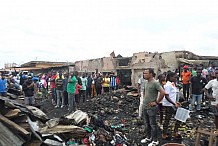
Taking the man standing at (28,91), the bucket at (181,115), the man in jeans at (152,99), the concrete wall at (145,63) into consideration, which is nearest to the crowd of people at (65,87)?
the man standing at (28,91)

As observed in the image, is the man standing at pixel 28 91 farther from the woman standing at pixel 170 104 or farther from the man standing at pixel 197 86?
the man standing at pixel 197 86

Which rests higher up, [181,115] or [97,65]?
[97,65]

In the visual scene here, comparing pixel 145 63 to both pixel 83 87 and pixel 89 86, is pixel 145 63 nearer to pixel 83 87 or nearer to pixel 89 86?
pixel 89 86

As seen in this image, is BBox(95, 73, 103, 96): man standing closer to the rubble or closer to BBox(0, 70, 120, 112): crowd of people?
BBox(0, 70, 120, 112): crowd of people

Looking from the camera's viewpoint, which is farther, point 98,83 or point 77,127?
point 98,83

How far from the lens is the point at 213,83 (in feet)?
22.6

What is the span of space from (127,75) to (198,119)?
9936 millimetres

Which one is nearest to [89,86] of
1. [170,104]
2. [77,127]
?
[170,104]

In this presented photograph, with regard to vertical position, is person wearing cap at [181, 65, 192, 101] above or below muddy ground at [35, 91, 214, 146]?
above

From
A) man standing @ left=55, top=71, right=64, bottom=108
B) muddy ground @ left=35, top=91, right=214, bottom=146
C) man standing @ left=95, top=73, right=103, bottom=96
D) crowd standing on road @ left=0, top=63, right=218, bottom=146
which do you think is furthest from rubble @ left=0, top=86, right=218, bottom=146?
man standing @ left=95, top=73, right=103, bottom=96

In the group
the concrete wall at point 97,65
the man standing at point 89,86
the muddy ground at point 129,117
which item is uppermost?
the concrete wall at point 97,65

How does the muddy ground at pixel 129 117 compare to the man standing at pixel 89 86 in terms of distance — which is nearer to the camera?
the muddy ground at pixel 129 117

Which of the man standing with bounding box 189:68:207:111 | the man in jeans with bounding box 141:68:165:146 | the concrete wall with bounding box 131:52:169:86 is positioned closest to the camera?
the man in jeans with bounding box 141:68:165:146

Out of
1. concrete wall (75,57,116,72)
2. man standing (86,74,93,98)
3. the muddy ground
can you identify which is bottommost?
the muddy ground
